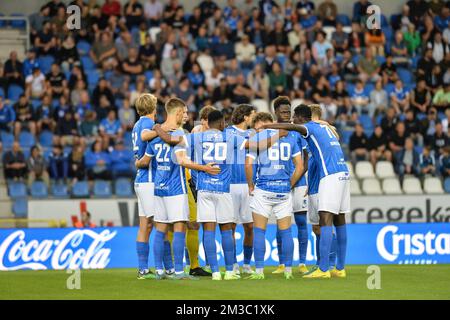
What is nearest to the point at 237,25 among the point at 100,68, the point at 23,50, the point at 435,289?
the point at 100,68

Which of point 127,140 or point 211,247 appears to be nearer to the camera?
point 211,247

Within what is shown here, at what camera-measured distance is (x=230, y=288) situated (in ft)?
44.2

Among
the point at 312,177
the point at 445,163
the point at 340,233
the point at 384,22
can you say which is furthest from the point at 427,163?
the point at 340,233

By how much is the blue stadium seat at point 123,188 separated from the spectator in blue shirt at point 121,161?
0.34 meters

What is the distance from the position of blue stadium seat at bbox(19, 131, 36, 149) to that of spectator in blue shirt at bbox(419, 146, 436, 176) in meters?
9.45

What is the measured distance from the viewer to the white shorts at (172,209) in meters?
14.4

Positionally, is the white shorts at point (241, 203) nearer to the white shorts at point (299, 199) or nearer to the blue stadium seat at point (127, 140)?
the white shorts at point (299, 199)

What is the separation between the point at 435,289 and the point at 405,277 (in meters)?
2.05

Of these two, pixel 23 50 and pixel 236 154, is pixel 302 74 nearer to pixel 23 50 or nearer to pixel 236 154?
pixel 23 50

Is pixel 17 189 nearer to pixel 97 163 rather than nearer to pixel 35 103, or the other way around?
pixel 97 163

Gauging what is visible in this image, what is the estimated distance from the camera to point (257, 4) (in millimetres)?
30406

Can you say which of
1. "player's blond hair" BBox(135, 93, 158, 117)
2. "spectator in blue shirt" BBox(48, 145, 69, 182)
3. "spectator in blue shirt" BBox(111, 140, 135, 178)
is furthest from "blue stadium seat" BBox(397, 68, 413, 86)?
"player's blond hair" BBox(135, 93, 158, 117)

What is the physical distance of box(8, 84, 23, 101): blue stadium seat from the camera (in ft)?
86.1

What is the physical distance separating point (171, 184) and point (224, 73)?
1350 centimetres
